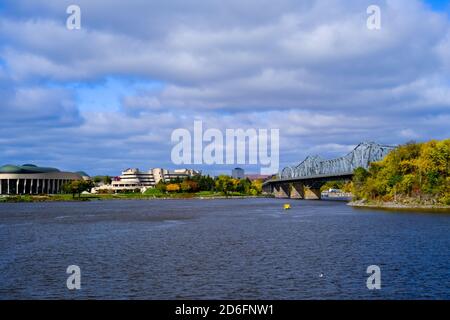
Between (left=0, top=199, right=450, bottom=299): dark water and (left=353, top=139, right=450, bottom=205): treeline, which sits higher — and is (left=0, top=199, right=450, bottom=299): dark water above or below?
below

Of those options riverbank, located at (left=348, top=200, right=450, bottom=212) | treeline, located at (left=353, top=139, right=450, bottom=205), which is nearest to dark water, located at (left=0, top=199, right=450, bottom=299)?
riverbank, located at (left=348, top=200, right=450, bottom=212)

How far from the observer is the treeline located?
407ft

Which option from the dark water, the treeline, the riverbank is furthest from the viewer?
the treeline

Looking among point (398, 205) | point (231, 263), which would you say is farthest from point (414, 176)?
point (231, 263)

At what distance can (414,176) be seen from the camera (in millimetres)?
130125

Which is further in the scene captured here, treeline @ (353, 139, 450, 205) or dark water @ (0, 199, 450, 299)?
treeline @ (353, 139, 450, 205)

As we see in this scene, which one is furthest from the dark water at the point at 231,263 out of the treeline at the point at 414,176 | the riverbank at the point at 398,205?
the treeline at the point at 414,176

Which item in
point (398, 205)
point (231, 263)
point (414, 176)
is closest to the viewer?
point (231, 263)

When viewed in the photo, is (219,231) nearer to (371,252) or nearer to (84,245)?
(84,245)

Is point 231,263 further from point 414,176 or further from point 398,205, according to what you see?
point 398,205

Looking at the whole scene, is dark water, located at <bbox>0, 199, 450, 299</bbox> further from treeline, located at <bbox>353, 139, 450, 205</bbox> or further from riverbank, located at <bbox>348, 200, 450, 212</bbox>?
treeline, located at <bbox>353, 139, 450, 205</bbox>

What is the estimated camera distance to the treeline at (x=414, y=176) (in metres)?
124

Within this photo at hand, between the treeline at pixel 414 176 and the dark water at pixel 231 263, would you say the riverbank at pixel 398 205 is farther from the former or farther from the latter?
the dark water at pixel 231 263

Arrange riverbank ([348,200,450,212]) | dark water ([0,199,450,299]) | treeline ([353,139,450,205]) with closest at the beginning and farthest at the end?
dark water ([0,199,450,299]), riverbank ([348,200,450,212]), treeline ([353,139,450,205])
